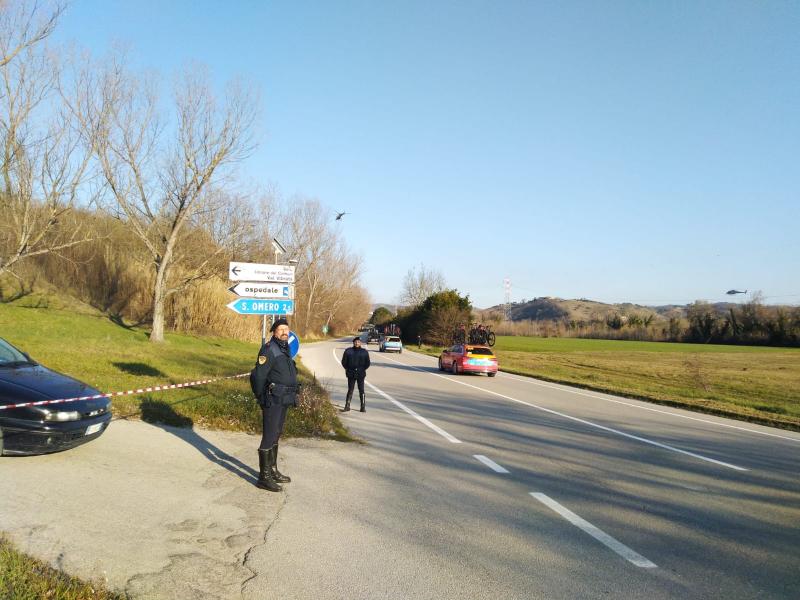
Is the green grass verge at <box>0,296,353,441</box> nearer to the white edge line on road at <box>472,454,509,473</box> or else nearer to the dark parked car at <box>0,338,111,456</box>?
the white edge line on road at <box>472,454,509,473</box>

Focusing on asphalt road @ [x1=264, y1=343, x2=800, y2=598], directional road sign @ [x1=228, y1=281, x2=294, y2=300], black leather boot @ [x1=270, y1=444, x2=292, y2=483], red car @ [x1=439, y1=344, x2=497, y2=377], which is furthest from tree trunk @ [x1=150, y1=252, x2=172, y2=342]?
black leather boot @ [x1=270, y1=444, x2=292, y2=483]

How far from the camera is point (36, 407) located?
20.5 ft

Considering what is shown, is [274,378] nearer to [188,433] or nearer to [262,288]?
[188,433]

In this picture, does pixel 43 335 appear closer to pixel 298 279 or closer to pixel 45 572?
pixel 45 572

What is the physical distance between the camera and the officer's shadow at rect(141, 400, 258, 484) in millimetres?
6964

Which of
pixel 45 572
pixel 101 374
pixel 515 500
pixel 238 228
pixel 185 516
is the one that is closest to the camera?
pixel 45 572

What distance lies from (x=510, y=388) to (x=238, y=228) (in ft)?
62.8

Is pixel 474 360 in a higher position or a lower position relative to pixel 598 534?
higher

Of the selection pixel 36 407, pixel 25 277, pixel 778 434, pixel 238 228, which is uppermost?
pixel 238 228

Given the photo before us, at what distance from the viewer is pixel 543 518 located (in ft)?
18.3

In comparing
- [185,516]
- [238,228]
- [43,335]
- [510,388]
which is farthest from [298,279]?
[185,516]

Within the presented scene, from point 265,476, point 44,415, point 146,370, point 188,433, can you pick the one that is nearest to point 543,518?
point 265,476

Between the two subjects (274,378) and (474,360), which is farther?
(474,360)

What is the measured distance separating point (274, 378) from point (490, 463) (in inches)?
136
